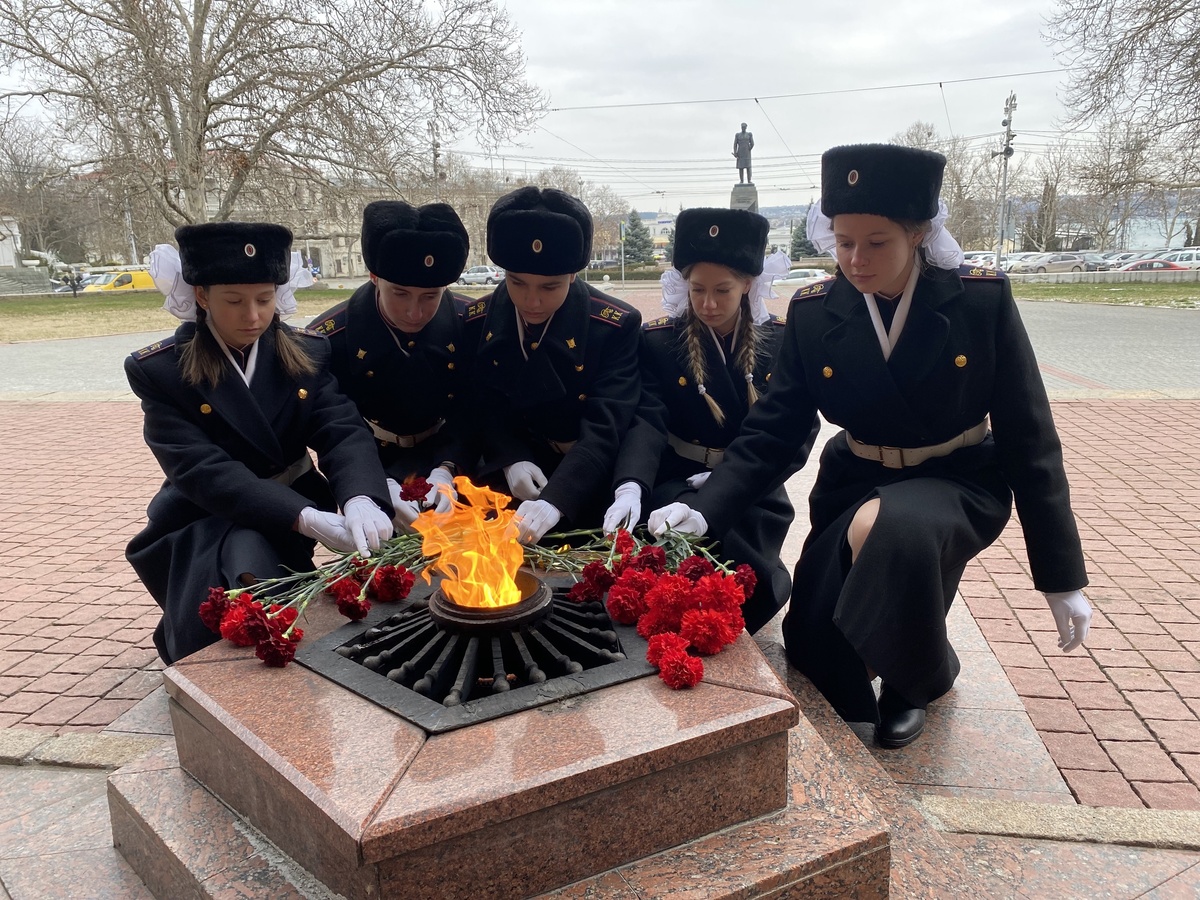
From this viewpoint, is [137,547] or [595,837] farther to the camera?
[137,547]

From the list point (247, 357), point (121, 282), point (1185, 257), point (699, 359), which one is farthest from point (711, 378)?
point (121, 282)

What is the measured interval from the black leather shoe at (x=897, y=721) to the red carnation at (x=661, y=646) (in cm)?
92

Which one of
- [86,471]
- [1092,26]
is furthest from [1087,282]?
[86,471]

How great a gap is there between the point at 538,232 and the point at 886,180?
1.15 meters

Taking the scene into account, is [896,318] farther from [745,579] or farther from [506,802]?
[506,802]

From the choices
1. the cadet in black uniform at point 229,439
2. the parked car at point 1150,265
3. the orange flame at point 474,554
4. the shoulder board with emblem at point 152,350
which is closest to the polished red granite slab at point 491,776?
the orange flame at point 474,554

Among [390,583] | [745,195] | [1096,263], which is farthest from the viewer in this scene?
[1096,263]

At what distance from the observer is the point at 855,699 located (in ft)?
8.54

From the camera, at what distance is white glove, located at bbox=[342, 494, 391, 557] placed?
257cm

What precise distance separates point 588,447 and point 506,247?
2.40 feet

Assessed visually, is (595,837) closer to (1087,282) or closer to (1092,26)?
(1092,26)

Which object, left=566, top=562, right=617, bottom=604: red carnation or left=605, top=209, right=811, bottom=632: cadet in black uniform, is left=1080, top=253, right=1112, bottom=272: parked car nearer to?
left=605, top=209, right=811, bottom=632: cadet in black uniform

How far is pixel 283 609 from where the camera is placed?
2.19m

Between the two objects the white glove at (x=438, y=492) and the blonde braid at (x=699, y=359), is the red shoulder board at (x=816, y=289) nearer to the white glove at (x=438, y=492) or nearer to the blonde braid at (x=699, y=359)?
the blonde braid at (x=699, y=359)
